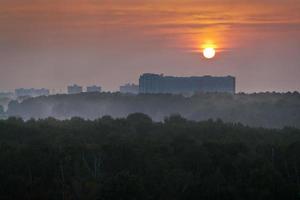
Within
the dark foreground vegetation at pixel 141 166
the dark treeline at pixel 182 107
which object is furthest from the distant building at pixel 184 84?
the dark foreground vegetation at pixel 141 166

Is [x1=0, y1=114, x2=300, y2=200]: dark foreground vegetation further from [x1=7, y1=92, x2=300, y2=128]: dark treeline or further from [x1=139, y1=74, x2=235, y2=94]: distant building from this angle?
[x1=139, y1=74, x2=235, y2=94]: distant building

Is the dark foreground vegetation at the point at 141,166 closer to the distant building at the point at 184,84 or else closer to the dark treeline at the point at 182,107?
the dark treeline at the point at 182,107

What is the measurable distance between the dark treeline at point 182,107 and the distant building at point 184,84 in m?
22.7

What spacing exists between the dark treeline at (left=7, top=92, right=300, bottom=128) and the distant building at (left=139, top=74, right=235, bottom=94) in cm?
2271

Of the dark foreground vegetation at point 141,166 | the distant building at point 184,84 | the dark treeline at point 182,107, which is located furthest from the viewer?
the distant building at point 184,84

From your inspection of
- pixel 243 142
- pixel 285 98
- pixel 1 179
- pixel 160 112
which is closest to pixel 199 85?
pixel 160 112

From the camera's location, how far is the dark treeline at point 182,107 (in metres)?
87.2

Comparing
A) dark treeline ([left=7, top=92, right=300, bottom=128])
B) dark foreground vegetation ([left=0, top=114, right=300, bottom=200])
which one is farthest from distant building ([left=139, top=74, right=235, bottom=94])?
dark foreground vegetation ([left=0, top=114, right=300, bottom=200])

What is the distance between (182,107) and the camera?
113312mm

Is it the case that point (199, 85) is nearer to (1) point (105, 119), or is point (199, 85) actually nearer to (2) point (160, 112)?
(2) point (160, 112)

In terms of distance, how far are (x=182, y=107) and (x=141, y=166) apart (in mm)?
76221

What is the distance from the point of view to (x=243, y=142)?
142 feet

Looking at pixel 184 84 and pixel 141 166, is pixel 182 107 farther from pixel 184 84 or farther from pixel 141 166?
pixel 141 166

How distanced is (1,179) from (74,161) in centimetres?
471
